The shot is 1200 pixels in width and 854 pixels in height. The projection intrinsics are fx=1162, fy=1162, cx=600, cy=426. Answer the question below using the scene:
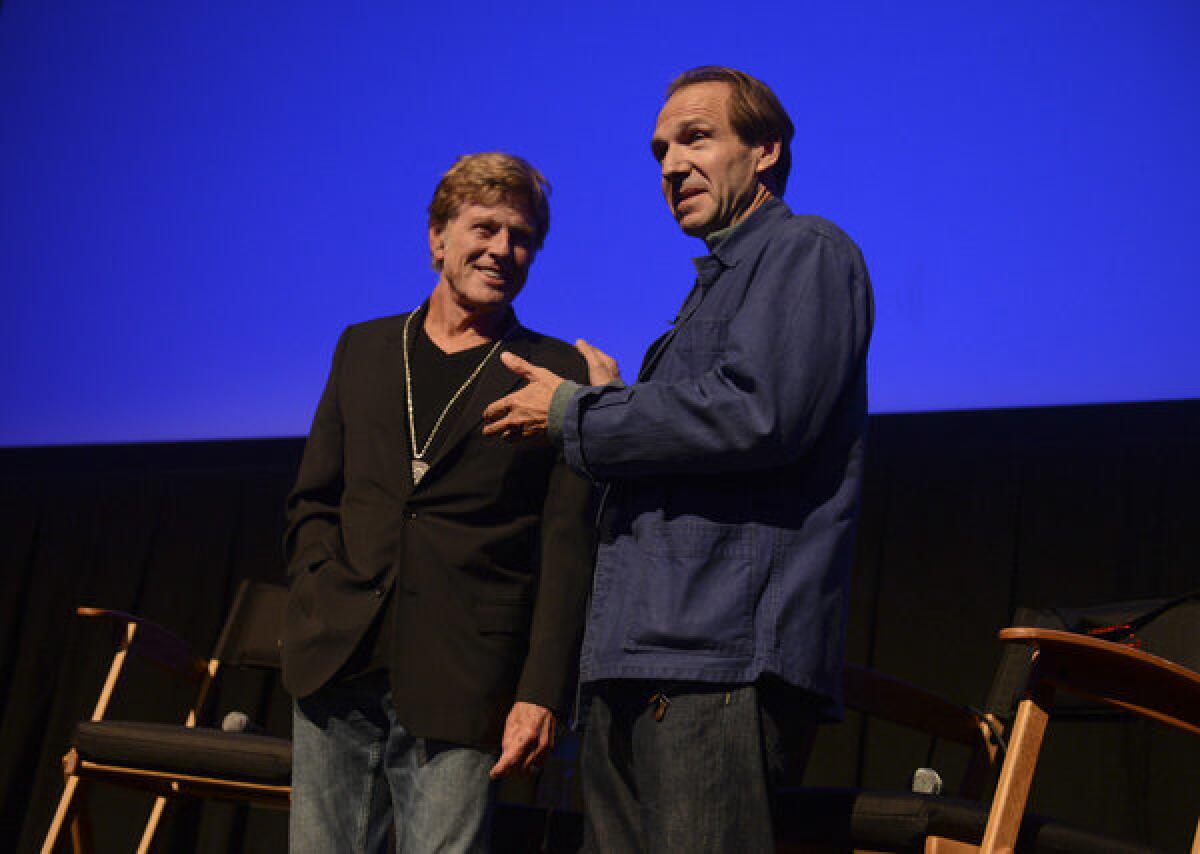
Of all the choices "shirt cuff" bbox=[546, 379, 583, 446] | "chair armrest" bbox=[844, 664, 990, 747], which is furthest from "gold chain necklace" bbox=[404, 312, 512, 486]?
"chair armrest" bbox=[844, 664, 990, 747]

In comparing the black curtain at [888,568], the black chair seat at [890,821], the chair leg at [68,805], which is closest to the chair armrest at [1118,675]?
the black chair seat at [890,821]

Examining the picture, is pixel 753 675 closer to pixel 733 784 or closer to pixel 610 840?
pixel 733 784

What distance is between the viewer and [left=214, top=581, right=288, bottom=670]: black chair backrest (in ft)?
9.84

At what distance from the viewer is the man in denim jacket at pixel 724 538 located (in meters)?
1.18

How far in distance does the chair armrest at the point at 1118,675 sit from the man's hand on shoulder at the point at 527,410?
615mm

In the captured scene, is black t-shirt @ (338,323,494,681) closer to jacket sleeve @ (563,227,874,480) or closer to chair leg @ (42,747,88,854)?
jacket sleeve @ (563,227,874,480)

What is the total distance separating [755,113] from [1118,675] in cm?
86

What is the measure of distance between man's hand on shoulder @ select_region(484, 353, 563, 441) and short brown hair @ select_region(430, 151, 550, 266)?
1.63 ft

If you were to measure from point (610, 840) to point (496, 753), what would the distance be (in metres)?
0.30

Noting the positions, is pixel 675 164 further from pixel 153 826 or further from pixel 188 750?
pixel 153 826

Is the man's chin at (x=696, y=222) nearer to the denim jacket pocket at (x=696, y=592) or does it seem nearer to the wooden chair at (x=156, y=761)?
the denim jacket pocket at (x=696, y=592)

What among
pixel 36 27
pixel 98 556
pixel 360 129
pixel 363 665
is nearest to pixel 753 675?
pixel 363 665

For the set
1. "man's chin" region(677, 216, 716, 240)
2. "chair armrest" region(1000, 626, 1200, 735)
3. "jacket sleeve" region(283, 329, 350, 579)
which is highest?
"man's chin" region(677, 216, 716, 240)

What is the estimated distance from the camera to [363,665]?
1.55 meters
